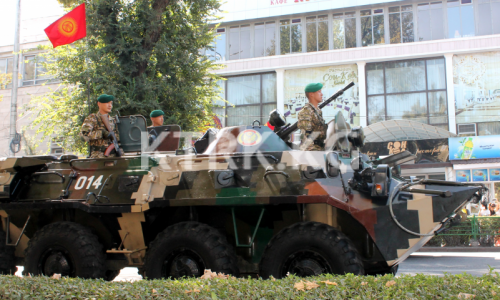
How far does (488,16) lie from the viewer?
24969 millimetres

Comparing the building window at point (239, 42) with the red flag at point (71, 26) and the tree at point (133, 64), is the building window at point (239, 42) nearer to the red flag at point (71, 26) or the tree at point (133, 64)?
the tree at point (133, 64)

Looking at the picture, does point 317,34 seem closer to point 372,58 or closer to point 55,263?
point 372,58

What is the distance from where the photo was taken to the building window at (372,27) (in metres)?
26.1

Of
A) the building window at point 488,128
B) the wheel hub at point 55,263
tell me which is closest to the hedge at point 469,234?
the building window at point 488,128

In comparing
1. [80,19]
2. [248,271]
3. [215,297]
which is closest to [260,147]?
[248,271]

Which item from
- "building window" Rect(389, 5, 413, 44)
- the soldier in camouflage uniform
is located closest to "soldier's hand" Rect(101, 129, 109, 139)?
the soldier in camouflage uniform

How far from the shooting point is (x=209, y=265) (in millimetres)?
6219

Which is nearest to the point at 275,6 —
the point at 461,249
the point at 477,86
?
the point at 477,86

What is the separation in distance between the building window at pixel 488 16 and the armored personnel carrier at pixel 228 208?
67.0ft

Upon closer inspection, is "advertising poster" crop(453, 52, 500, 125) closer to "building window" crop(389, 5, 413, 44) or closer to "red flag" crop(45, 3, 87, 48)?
"building window" crop(389, 5, 413, 44)

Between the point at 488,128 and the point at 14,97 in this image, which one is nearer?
the point at 14,97

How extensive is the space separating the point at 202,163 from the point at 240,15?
72.4 ft

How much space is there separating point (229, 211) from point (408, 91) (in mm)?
20833

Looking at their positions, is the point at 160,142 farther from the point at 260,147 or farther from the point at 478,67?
the point at 478,67
